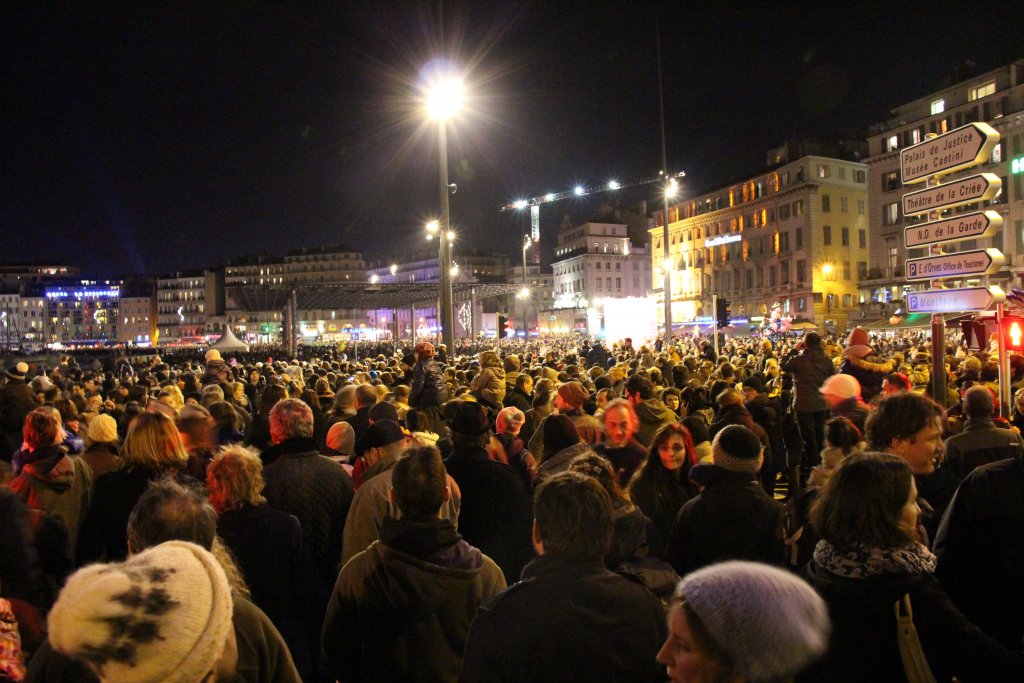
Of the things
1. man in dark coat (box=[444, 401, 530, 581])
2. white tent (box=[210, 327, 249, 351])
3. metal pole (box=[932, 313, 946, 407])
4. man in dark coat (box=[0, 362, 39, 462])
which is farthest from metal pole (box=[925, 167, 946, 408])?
white tent (box=[210, 327, 249, 351])

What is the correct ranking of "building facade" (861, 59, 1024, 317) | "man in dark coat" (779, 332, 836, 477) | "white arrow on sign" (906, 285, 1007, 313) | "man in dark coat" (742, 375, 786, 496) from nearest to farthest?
"white arrow on sign" (906, 285, 1007, 313) → "man in dark coat" (742, 375, 786, 496) → "man in dark coat" (779, 332, 836, 477) → "building facade" (861, 59, 1024, 317)

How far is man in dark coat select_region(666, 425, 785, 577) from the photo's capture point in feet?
12.3

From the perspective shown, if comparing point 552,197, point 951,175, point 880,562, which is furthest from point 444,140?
point 552,197

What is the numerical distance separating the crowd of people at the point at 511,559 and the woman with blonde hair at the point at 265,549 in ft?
0.04

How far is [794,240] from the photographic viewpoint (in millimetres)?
65312

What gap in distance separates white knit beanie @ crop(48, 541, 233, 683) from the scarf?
1958mm

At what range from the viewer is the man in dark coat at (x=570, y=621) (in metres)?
2.28

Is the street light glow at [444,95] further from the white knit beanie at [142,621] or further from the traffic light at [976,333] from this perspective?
the white knit beanie at [142,621]

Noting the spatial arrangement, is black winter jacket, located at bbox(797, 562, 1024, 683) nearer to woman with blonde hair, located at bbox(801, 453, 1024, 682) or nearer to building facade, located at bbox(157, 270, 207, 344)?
woman with blonde hair, located at bbox(801, 453, 1024, 682)

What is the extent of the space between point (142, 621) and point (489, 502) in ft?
9.30

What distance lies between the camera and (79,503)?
5.16 metres

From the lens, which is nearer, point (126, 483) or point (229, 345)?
point (126, 483)

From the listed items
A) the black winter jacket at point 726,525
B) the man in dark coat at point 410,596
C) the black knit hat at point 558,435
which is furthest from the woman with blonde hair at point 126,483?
the black winter jacket at point 726,525

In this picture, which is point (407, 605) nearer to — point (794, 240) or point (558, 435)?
point (558, 435)
